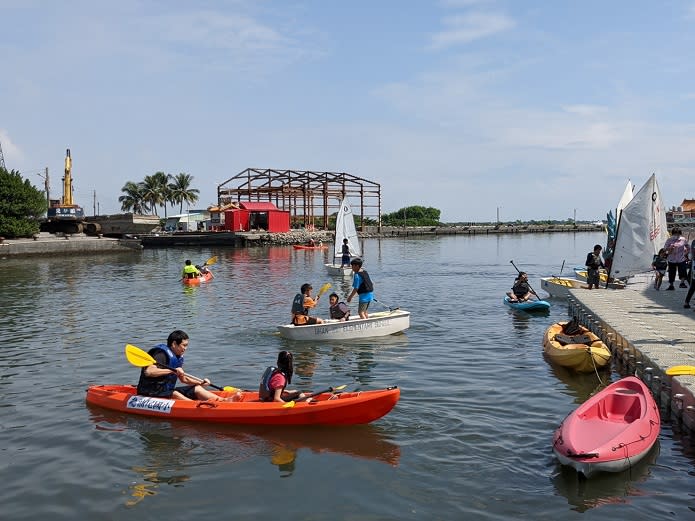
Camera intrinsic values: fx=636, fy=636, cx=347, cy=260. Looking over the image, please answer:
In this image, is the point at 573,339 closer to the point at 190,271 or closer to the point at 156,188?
the point at 190,271

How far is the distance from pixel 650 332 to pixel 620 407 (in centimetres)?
597

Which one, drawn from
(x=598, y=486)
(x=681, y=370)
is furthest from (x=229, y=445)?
(x=681, y=370)

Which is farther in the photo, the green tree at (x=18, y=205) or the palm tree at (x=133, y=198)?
the palm tree at (x=133, y=198)

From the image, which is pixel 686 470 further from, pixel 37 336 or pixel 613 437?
pixel 37 336

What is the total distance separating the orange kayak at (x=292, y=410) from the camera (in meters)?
11.0

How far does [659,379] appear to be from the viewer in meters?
12.1

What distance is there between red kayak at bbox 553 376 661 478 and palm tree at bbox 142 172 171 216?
385 ft

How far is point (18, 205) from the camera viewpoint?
64688mm

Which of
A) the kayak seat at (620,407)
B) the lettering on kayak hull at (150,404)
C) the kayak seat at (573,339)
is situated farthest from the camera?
the kayak seat at (573,339)

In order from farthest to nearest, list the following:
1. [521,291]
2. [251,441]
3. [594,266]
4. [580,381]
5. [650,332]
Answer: [594,266] < [521,291] < [650,332] < [580,381] < [251,441]

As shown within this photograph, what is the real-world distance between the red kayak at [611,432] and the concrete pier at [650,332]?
1.01 meters

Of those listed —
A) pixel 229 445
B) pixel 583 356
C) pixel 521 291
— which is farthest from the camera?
pixel 521 291

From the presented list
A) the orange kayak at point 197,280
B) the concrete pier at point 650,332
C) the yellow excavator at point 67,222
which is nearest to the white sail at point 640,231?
the concrete pier at point 650,332

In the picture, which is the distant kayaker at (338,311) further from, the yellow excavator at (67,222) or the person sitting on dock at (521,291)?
the yellow excavator at (67,222)
